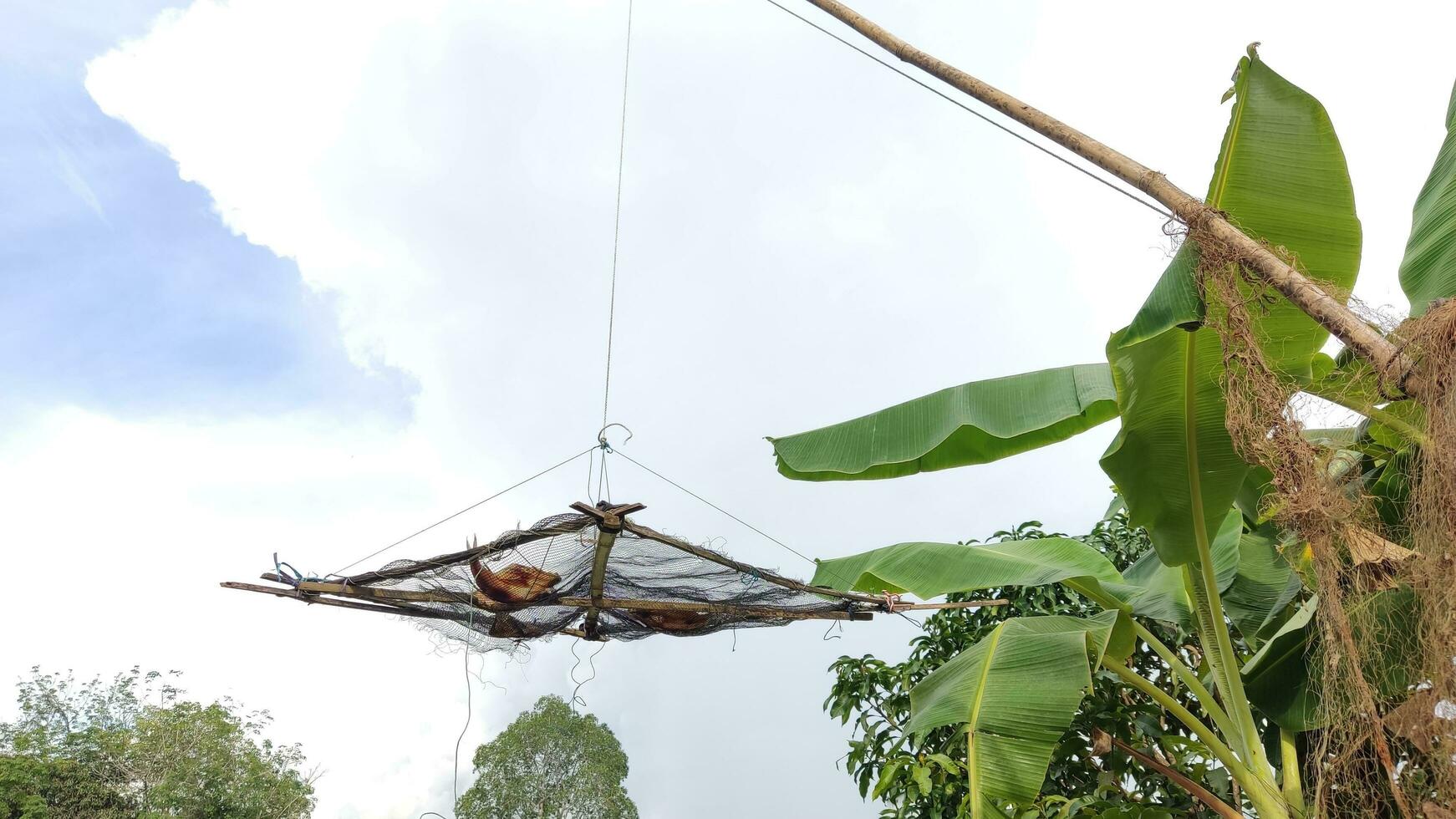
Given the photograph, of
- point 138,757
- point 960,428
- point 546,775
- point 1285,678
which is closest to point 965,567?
point 960,428

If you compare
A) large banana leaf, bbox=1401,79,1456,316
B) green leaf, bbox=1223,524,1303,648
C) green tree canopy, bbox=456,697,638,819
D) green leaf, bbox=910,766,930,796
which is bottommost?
green leaf, bbox=910,766,930,796

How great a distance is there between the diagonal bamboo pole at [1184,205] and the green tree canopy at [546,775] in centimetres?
1544

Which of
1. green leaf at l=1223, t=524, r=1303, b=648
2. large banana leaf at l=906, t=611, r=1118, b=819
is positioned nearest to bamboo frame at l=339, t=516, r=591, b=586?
large banana leaf at l=906, t=611, r=1118, b=819

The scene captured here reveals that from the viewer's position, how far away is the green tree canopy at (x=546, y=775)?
51.9ft

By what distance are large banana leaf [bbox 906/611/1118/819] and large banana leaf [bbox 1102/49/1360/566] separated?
14.9 inches

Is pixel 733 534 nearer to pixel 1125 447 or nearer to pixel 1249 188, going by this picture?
pixel 1125 447

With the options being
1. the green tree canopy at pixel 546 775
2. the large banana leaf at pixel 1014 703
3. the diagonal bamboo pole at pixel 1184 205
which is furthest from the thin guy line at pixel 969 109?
the green tree canopy at pixel 546 775

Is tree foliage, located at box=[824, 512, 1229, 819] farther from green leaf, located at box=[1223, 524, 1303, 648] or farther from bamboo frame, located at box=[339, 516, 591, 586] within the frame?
bamboo frame, located at box=[339, 516, 591, 586]

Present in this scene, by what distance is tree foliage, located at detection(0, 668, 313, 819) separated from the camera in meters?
14.5

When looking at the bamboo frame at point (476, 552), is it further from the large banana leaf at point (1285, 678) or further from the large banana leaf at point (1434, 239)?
the large banana leaf at point (1434, 239)

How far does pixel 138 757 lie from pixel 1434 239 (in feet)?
59.2

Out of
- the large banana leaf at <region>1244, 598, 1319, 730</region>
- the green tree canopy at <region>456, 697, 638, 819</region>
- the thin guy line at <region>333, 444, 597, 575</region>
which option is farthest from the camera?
the green tree canopy at <region>456, 697, 638, 819</region>

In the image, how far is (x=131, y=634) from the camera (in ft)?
56.7

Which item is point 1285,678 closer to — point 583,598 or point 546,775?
point 583,598
